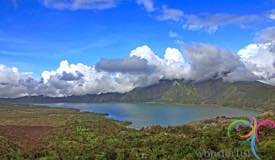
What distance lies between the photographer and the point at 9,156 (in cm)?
8312

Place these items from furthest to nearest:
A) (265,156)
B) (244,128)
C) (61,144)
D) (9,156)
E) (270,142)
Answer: (61,144), (244,128), (9,156), (270,142), (265,156)

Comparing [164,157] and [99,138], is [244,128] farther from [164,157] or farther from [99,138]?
[99,138]

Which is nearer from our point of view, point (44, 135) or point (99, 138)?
point (99, 138)

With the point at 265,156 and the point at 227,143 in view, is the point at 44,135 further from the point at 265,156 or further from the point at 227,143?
the point at 265,156

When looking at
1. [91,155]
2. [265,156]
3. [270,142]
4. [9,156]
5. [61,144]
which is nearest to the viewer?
[265,156]

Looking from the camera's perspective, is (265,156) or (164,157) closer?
(265,156)

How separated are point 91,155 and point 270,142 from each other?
37193 mm

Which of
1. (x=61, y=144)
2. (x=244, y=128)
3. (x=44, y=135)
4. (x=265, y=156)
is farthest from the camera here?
(x=44, y=135)

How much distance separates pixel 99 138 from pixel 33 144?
22.1m

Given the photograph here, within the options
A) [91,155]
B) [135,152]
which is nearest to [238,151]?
[135,152]

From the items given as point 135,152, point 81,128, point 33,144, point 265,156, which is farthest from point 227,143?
point 81,128

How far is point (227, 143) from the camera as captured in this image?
75188 mm

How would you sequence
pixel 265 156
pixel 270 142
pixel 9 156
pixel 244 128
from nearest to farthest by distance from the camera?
pixel 265 156 → pixel 270 142 → pixel 9 156 → pixel 244 128

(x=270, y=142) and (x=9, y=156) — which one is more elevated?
(x=270, y=142)
